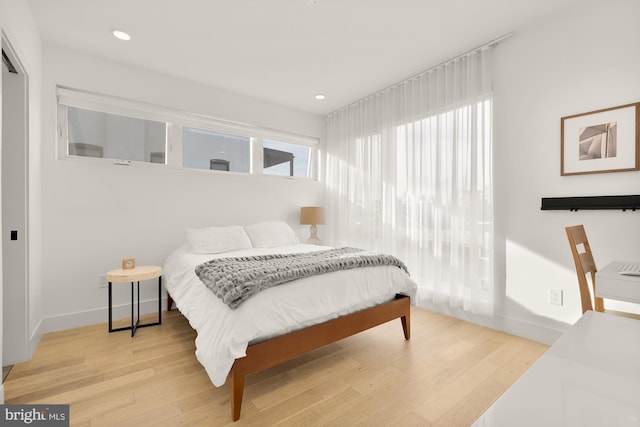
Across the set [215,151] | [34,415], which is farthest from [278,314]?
[215,151]

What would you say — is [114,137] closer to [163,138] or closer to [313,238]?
[163,138]

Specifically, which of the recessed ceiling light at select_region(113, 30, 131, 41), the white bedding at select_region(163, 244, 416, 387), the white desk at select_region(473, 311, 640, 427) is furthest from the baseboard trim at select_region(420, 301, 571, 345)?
the recessed ceiling light at select_region(113, 30, 131, 41)

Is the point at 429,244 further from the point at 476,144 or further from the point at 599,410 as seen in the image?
the point at 599,410

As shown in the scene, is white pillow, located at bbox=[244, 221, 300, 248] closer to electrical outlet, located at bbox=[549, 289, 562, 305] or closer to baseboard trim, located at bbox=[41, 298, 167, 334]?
baseboard trim, located at bbox=[41, 298, 167, 334]

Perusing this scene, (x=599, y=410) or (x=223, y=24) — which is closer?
(x=599, y=410)

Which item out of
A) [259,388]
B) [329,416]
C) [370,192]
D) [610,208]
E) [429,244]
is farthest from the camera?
[370,192]

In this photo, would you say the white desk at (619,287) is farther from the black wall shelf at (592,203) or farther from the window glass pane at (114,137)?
the window glass pane at (114,137)

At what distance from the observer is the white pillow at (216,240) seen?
302 centimetres

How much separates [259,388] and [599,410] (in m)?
1.86

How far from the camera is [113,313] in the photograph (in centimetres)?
300

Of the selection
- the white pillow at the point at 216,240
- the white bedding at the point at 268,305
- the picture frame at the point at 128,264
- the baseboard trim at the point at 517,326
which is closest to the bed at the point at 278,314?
the white bedding at the point at 268,305

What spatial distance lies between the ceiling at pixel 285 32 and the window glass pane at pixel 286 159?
3.43 ft

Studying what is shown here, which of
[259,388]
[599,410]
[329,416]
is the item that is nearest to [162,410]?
[259,388]

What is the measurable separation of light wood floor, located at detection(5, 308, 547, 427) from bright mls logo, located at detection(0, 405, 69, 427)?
62 mm
